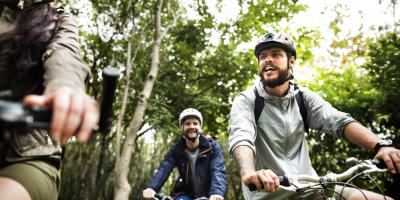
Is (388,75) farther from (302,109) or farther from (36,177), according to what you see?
(36,177)

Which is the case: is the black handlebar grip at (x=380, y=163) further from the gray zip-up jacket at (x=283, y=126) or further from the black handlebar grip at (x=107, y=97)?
the black handlebar grip at (x=107, y=97)

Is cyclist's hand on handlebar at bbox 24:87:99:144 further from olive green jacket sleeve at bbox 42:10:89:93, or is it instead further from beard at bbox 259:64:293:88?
beard at bbox 259:64:293:88

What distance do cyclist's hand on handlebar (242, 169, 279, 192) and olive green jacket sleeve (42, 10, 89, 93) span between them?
4.01 ft

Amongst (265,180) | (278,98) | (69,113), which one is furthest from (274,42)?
(69,113)

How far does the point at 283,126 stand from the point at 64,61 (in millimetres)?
2392

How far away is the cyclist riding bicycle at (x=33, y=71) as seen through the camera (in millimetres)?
1270

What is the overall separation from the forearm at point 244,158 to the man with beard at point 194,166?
286 cm

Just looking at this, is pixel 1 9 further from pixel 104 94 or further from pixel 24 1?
pixel 104 94

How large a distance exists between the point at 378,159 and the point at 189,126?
372 cm

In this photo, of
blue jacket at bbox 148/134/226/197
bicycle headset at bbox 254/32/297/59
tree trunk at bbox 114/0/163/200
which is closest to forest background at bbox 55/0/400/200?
tree trunk at bbox 114/0/163/200

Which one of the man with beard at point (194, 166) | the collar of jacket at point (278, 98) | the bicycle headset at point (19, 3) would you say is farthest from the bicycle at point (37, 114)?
the man with beard at point (194, 166)

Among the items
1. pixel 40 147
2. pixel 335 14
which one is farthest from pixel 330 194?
pixel 335 14

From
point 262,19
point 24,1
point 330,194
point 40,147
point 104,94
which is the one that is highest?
point 262,19

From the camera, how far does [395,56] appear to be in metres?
6.91
